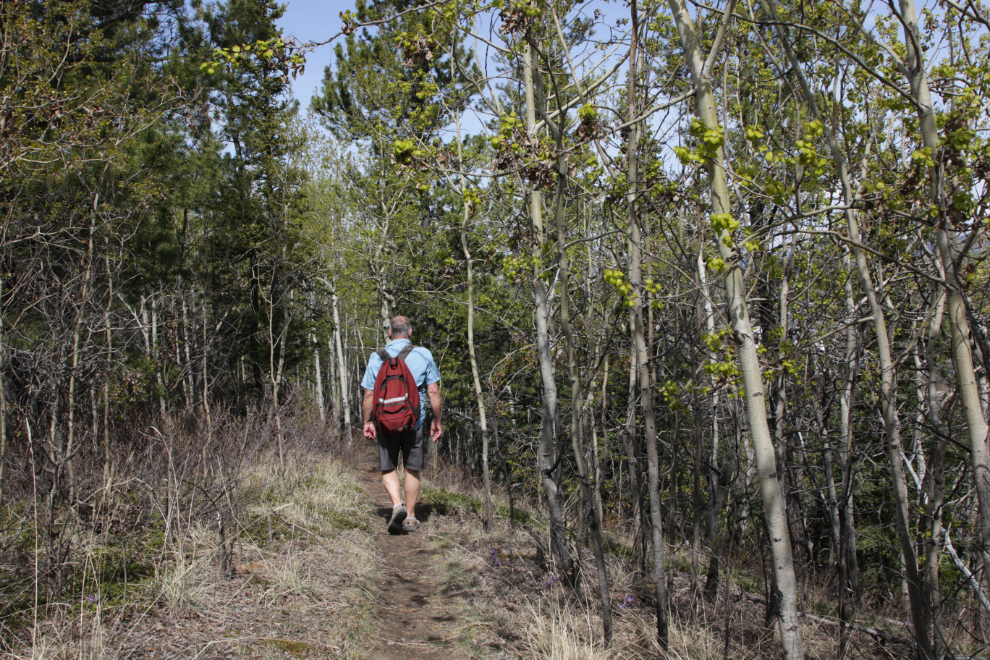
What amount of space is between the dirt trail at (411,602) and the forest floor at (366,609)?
1 centimetres

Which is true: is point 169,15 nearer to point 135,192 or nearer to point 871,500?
point 135,192

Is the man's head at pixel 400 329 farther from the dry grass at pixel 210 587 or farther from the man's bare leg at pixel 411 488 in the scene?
the dry grass at pixel 210 587

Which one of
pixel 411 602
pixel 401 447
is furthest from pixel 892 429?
pixel 401 447

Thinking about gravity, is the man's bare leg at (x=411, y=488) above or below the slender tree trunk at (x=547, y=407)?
below

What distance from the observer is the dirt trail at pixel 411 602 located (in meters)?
3.39

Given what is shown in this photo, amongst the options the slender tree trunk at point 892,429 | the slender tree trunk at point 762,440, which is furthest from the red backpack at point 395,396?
the slender tree trunk at point 892,429

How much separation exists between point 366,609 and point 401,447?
6.11 ft

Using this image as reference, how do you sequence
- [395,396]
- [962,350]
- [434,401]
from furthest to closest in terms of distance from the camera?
[434,401] < [395,396] < [962,350]

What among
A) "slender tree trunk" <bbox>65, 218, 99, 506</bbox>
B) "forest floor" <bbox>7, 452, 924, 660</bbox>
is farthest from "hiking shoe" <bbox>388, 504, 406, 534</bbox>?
"slender tree trunk" <bbox>65, 218, 99, 506</bbox>

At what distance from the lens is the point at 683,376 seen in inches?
232

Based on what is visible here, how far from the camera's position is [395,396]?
5242mm

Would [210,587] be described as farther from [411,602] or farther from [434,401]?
[434,401]

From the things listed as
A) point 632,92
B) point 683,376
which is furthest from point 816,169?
point 683,376

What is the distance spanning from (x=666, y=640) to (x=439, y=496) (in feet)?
18.0
